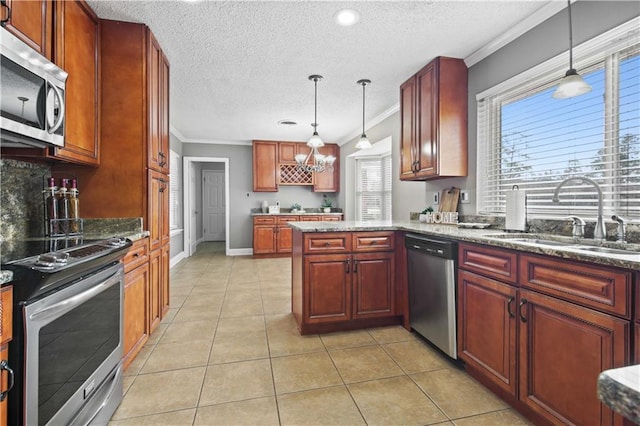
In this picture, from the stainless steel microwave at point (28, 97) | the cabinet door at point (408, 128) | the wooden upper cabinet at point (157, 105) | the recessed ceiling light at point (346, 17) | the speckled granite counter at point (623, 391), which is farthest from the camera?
the cabinet door at point (408, 128)

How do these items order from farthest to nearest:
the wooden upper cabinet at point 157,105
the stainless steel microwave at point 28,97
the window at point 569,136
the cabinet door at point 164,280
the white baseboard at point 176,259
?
the white baseboard at point 176,259 < the cabinet door at point 164,280 < the wooden upper cabinet at point 157,105 < the window at point 569,136 < the stainless steel microwave at point 28,97

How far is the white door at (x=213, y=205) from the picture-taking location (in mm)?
8961

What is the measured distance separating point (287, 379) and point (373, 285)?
1119 millimetres

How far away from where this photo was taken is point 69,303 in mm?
1325

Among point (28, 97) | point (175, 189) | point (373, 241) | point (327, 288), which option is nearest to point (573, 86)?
point (373, 241)

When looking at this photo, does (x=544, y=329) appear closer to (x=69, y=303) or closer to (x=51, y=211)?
(x=69, y=303)

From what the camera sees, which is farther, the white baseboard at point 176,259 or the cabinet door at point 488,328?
the white baseboard at point 176,259

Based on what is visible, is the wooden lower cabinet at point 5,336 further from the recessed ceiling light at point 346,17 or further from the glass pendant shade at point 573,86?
the glass pendant shade at point 573,86

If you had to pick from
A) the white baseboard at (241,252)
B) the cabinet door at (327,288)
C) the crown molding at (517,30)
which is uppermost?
the crown molding at (517,30)

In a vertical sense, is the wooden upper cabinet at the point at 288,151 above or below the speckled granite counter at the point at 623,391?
above

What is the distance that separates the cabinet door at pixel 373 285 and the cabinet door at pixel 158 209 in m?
1.69

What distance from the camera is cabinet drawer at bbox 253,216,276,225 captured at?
6.46m

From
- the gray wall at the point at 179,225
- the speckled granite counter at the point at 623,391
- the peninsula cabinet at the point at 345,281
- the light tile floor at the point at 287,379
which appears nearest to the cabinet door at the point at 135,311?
the light tile floor at the point at 287,379

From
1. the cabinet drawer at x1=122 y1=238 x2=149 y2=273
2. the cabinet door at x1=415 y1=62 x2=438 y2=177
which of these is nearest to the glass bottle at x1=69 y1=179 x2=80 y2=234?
the cabinet drawer at x1=122 y1=238 x2=149 y2=273
